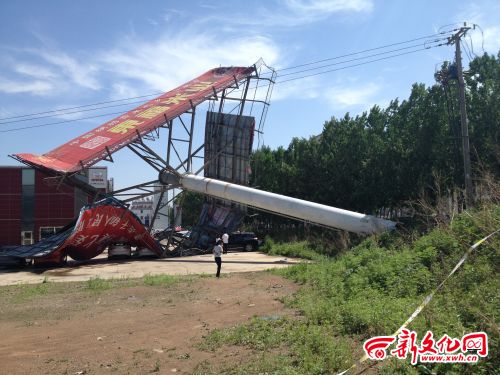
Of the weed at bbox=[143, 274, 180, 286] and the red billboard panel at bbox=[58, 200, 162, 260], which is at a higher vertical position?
the red billboard panel at bbox=[58, 200, 162, 260]

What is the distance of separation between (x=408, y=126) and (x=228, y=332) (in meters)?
27.5

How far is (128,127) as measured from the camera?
29.7 meters

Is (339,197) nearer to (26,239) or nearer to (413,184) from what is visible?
(413,184)

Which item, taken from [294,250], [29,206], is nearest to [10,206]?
[29,206]

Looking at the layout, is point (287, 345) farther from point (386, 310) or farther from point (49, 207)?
point (49, 207)

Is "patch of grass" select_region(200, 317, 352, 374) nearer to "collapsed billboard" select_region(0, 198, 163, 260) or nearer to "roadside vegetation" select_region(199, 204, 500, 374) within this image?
"roadside vegetation" select_region(199, 204, 500, 374)

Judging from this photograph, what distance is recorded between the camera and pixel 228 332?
9.02 meters

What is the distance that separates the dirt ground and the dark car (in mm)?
18909

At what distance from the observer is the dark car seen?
3653 cm

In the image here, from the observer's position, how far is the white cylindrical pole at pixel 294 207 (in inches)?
930

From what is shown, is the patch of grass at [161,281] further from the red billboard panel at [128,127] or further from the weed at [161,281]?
the red billboard panel at [128,127]

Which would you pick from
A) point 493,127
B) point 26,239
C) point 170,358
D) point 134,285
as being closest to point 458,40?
point 493,127

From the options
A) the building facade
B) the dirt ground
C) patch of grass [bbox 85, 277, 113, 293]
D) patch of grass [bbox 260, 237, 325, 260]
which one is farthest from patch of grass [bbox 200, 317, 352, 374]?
the building facade

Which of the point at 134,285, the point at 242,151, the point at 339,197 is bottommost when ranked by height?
the point at 134,285
